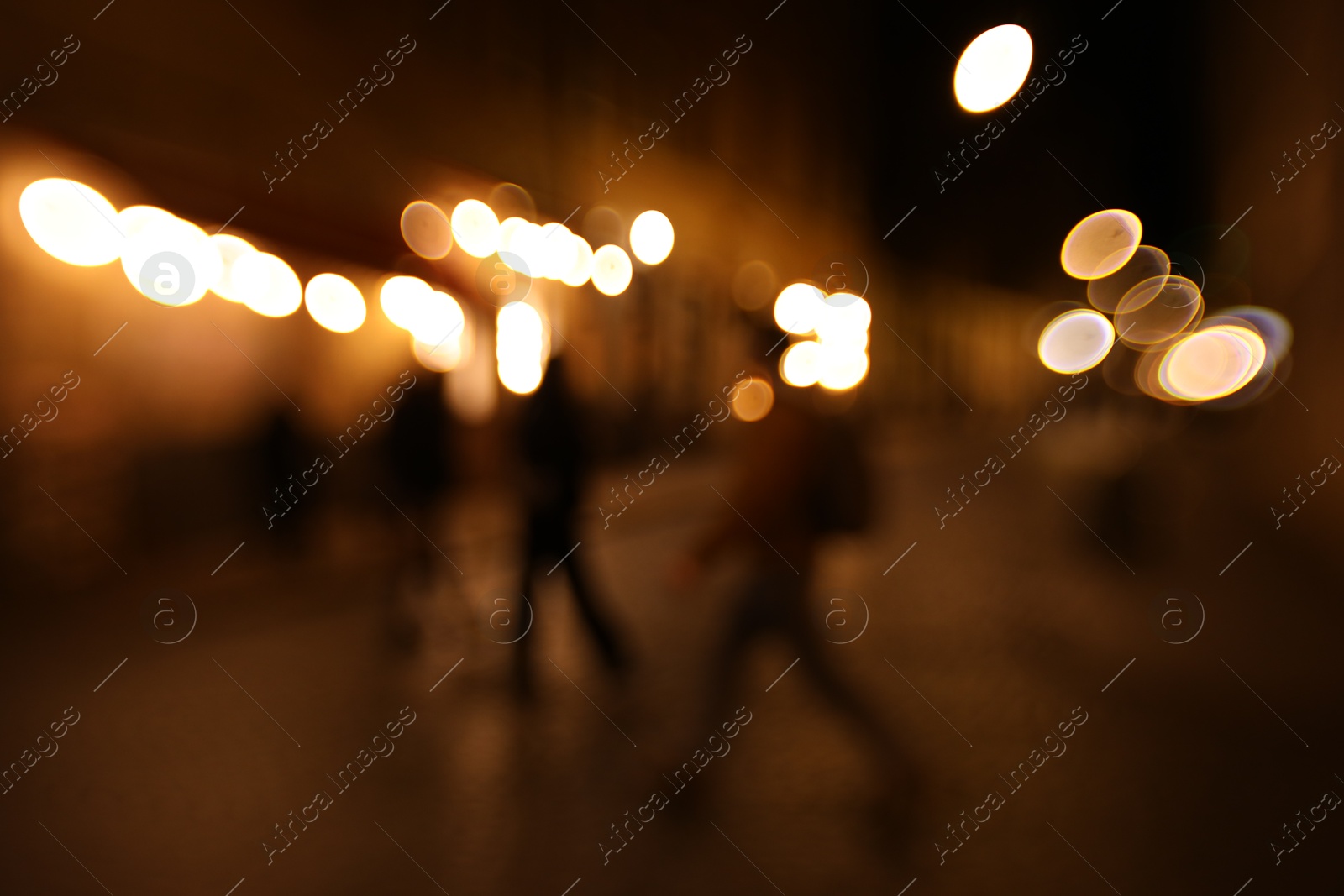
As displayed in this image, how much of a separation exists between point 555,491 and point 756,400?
3.26 feet

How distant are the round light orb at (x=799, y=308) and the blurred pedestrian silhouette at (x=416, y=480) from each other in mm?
1958

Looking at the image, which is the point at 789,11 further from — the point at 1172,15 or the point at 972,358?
the point at 1172,15

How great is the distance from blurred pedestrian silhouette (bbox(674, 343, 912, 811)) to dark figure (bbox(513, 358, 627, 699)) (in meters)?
0.71

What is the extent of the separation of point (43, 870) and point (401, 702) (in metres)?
1.06

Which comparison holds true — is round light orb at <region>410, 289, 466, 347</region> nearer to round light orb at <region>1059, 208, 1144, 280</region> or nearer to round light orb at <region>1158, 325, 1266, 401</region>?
round light orb at <region>1059, 208, 1144, 280</region>

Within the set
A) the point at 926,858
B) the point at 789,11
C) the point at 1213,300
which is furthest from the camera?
the point at 1213,300

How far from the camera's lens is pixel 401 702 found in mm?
2572

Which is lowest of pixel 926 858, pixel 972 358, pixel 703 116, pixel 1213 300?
pixel 926 858

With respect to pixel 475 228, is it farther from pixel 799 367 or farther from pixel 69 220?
pixel 799 367

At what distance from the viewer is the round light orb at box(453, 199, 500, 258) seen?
4746 millimetres

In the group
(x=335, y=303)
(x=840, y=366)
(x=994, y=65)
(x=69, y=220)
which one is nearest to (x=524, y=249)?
(x=335, y=303)

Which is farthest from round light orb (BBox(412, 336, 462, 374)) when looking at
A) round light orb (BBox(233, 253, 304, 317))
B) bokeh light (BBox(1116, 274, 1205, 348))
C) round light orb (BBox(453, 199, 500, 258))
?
bokeh light (BBox(1116, 274, 1205, 348))

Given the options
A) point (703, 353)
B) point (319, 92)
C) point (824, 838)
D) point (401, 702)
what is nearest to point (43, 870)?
point (401, 702)

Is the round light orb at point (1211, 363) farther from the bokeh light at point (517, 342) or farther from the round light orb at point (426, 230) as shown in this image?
the round light orb at point (426, 230)
